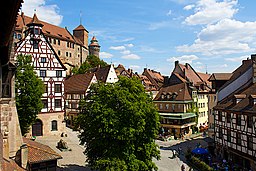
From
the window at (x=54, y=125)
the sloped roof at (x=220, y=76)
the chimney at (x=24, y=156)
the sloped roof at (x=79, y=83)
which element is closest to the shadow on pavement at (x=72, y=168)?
the chimney at (x=24, y=156)

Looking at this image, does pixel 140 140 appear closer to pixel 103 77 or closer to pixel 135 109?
pixel 135 109

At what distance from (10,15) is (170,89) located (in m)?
48.1

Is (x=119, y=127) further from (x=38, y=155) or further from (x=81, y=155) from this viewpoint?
(x=81, y=155)

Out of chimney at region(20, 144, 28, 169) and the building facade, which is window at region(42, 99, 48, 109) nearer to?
the building facade

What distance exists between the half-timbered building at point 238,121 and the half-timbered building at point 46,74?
20423 mm

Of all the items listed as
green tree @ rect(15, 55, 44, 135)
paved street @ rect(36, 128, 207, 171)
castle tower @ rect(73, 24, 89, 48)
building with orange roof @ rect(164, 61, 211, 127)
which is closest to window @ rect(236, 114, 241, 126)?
paved street @ rect(36, 128, 207, 171)

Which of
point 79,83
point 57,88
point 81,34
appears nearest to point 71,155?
point 57,88

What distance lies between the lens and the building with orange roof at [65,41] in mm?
69137

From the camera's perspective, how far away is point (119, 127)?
2136cm

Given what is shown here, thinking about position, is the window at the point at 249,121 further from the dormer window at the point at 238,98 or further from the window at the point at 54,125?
the window at the point at 54,125

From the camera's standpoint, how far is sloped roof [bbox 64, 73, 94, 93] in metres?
49.0

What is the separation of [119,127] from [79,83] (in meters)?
31.0

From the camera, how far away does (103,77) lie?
5441cm

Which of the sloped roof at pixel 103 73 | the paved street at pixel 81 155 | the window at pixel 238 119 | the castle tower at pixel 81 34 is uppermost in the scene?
the castle tower at pixel 81 34
